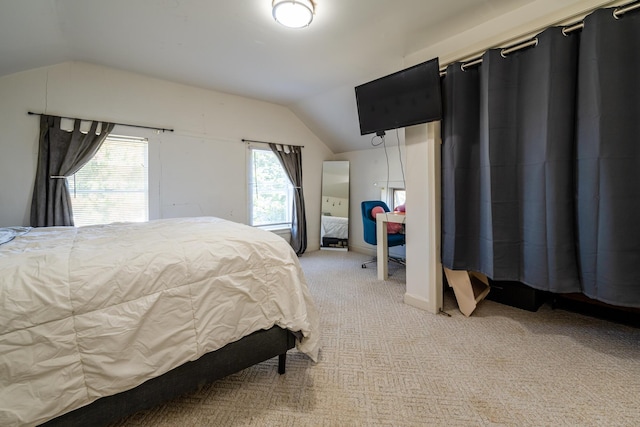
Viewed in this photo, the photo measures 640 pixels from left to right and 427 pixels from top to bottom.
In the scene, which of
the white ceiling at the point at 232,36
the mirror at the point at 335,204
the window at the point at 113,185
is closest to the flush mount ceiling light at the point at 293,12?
the white ceiling at the point at 232,36

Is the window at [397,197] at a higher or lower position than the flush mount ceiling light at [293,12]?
lower

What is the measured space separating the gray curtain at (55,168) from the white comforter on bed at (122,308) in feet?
5.23

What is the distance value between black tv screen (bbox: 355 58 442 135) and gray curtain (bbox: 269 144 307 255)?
1972 millimetres

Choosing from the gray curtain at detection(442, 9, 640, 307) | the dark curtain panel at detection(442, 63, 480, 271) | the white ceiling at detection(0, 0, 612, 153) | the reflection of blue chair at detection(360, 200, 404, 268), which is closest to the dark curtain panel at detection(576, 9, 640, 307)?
the gray curtain at detection(442, 9, 640, 307)

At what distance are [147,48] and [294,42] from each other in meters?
1.39

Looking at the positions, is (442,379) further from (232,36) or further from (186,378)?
(232,36)

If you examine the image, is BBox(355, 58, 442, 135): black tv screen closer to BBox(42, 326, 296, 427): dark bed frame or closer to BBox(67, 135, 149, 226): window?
BBox(42, 326, 296, 427): dark bed frame

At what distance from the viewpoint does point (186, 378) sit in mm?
1199

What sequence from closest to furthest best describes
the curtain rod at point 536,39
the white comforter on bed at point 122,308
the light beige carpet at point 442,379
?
the white comforter on bed at point 122,308
the light beige carpet at point 442,379
the curtain rod at point 536,39

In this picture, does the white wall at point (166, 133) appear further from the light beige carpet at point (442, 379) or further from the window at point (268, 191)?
the light beige carpet at point (442, 379)

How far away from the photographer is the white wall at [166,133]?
8.46 feet

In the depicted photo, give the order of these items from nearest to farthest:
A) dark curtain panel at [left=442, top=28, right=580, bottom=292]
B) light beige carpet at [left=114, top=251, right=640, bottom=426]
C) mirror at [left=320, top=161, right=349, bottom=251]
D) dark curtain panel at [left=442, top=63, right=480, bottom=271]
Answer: light beige carpet at [left=114, top=251, right=640, bottom=426] < dark curtain panel at [left=442, top=28, right=580, bottom=292] < dark curtain panel at [left=442, top=63, right=480, bottom=271] < mirror at [left=320, top=161, right=349, bottom=251]

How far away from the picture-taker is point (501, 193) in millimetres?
1888

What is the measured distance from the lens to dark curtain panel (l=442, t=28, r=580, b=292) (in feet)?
5.35
